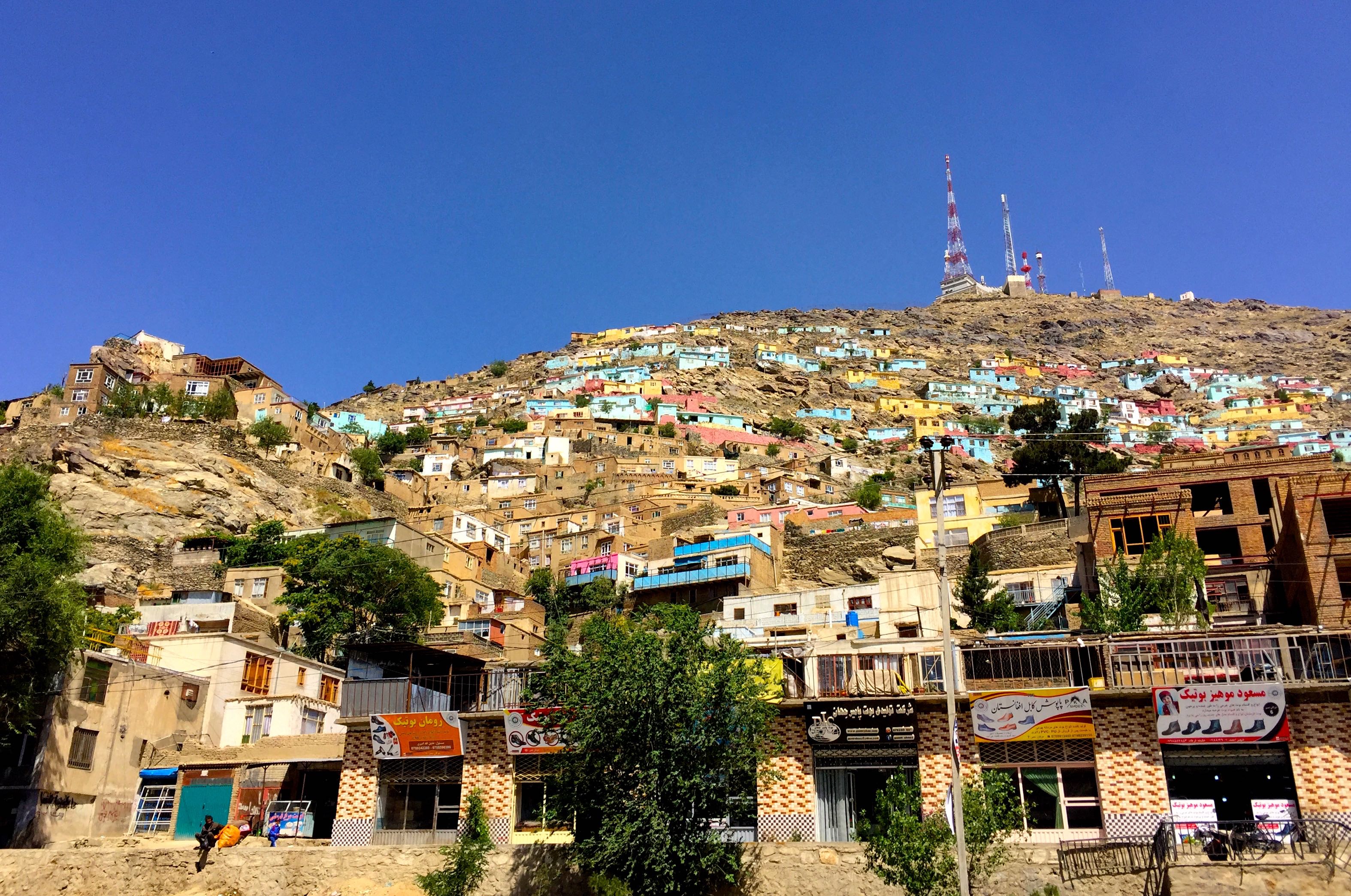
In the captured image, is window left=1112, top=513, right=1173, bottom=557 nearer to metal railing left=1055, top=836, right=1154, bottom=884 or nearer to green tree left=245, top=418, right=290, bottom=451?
metal railing left=1055, top=836, right=1154, bottom=884

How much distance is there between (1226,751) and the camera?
22.5 meters

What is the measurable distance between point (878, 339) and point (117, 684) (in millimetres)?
149195

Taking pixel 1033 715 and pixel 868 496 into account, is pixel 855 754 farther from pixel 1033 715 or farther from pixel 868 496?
pixel 868 496

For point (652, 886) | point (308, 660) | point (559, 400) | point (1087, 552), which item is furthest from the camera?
point (559, 400)

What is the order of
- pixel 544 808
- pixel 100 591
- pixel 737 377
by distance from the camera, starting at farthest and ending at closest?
pixel 737 377 → pixel 100 591 → pixel 544 808

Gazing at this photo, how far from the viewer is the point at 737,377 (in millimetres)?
137875

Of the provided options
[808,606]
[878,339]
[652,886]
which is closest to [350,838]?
[652,886]

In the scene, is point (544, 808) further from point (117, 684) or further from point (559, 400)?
point (559, 400)

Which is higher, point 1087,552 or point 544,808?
point 1087,552

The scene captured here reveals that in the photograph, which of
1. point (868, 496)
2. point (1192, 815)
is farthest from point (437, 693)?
point (868, 496)

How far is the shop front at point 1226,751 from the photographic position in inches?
868

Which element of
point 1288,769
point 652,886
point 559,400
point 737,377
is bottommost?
point 652,886

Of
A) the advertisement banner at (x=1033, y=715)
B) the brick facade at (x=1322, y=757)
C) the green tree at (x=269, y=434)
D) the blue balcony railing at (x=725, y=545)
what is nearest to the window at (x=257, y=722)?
the advertisement banner at (x=1033, y=715)

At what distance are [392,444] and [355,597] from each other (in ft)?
172
